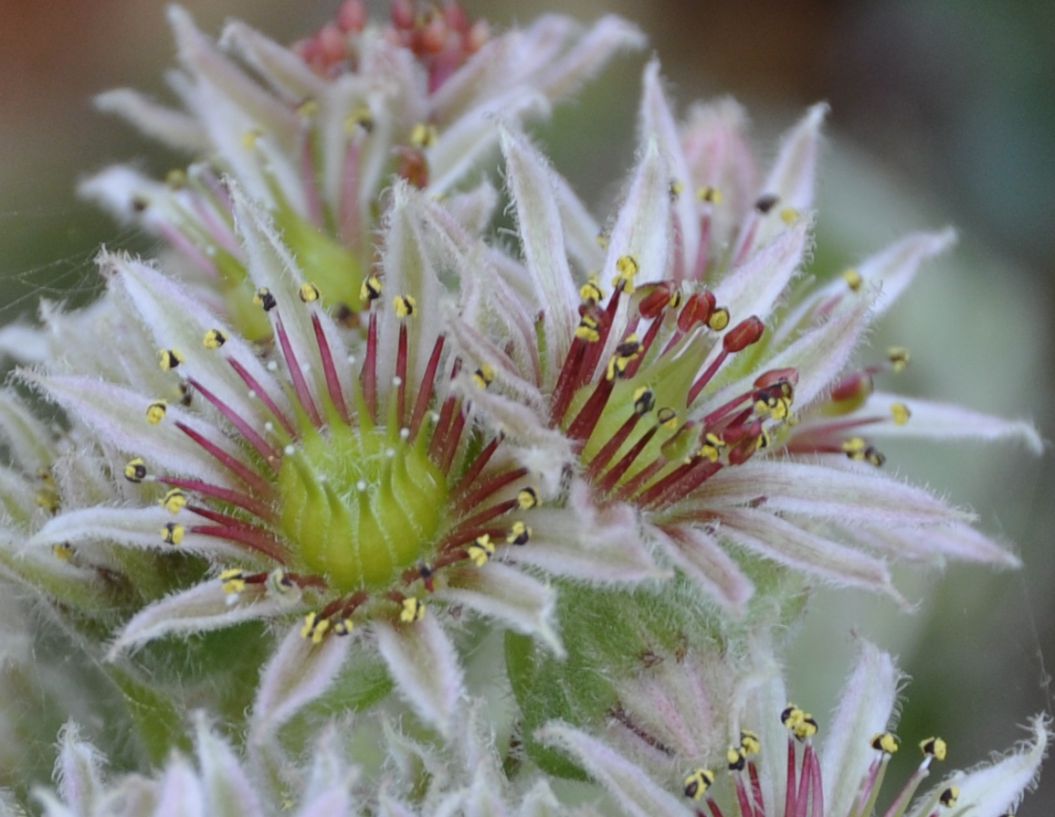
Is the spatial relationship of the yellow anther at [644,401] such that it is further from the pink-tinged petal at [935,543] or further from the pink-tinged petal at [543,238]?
the pink-tinged petal at [935,543]

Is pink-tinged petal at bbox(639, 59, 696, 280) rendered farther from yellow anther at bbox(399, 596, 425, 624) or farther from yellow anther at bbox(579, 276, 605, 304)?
yellow anther at bbox(399, 596, 425, 624)

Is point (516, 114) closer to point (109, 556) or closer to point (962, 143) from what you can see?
point (109, 556)

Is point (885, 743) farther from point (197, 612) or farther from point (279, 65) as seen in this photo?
point (279, 65)

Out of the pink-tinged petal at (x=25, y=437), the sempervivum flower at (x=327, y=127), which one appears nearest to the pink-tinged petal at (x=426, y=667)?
the pink-tinged petal at (x=25, y=437)

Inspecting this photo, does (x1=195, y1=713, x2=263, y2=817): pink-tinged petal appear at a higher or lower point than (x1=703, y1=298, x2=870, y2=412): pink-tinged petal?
lower

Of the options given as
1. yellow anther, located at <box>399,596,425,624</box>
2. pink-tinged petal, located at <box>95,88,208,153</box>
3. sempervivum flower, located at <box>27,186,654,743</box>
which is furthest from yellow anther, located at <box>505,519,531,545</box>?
pink-tinged petal, located at <box>95,88,208,153</box>

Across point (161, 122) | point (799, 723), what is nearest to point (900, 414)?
point (799, 723)
